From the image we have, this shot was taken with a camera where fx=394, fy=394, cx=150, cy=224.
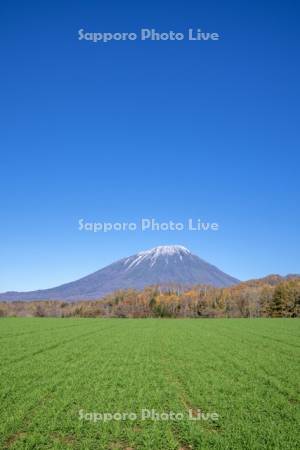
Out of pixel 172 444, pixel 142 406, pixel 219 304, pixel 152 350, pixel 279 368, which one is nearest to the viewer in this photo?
pixel 172 444

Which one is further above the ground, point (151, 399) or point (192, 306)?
point (151, 399)

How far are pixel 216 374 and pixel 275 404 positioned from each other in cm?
478

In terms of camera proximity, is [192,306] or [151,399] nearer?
[151,399]

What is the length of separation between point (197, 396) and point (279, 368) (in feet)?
22.6

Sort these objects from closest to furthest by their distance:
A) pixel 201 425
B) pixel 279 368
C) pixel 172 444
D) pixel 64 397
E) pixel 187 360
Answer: pixel 172 444
pixel 201 425
pixel 64 397
pixel 279 368
pixel 187 360

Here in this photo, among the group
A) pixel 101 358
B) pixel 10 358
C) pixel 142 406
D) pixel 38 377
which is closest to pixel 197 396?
pixel 142 406

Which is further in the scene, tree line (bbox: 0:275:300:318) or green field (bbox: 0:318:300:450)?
tree line (bbox: 0:275:300:318)

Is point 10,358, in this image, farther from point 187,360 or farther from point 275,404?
point 275,404

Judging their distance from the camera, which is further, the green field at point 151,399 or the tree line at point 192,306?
the tree line at point 192,306

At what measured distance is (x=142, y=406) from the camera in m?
11.2

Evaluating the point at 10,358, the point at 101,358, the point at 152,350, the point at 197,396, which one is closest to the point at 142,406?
the point at 197,396

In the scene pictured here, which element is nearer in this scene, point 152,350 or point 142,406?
point 142,406

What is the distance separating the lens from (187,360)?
20.1 meters

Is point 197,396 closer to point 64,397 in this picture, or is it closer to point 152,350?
point 64,397
